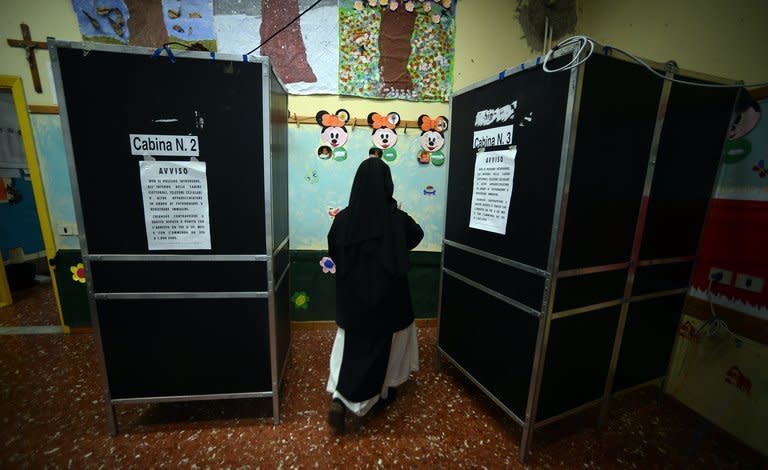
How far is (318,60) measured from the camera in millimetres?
2418

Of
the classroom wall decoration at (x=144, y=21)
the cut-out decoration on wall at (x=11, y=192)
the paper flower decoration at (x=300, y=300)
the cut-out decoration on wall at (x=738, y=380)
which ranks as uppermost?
the classroom wall decoration at (x=144, y=21)

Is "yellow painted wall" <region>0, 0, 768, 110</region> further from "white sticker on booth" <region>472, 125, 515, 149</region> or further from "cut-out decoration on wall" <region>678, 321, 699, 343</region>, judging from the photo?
"cut-out decoration on wall" <region>678, 321, 699, 343</region>

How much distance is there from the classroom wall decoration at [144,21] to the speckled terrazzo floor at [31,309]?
8.74 feet

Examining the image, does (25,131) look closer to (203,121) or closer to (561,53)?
(203,121)

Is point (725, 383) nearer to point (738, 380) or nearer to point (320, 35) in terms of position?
point (738, 380)

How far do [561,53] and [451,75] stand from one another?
1555 mm

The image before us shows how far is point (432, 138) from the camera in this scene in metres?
2.63

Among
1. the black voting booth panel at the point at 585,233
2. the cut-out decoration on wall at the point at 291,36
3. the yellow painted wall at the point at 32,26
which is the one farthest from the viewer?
the cut-out decoration on wall at the point at 291,36

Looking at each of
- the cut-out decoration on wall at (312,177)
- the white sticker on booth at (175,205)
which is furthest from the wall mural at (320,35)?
the white sticker on booth at (175,205)

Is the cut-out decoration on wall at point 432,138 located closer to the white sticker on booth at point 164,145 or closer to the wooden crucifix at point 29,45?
the white sticker on booth at point 164,145

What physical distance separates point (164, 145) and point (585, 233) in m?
2.03

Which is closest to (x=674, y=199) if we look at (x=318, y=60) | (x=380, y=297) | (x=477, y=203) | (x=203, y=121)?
(x=477, y=203)

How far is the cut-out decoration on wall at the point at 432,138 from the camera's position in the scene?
2600 mm

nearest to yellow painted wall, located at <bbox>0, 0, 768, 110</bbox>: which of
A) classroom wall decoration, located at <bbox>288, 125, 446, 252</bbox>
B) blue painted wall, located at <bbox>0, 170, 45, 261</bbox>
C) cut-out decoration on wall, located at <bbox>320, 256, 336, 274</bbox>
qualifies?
classroom wall decoration, located at <bbox>288, 125, 446, 252</bbox>
